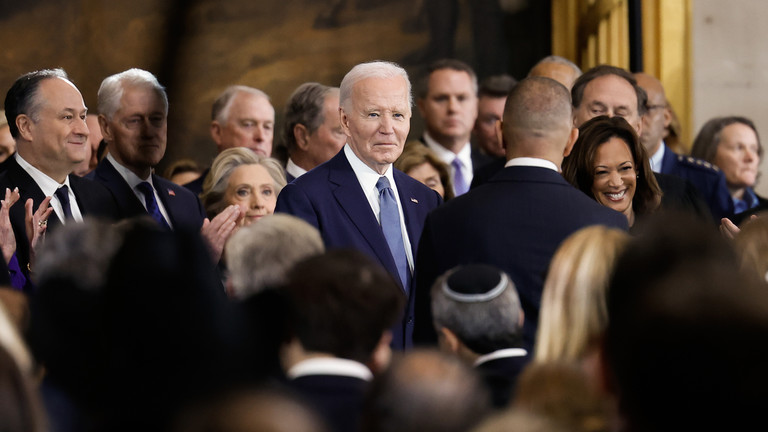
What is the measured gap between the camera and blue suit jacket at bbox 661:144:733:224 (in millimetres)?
6408

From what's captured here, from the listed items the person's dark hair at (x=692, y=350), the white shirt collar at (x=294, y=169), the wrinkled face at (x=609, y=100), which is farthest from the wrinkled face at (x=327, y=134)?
the person's dark hair at (x=692, y=350)

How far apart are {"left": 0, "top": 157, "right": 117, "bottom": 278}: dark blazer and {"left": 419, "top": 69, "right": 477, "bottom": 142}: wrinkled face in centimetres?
288

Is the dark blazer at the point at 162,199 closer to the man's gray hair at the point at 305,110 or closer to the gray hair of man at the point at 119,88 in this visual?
the gray hair of man at the point at 119,88

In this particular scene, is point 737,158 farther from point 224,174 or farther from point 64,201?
point 64,201

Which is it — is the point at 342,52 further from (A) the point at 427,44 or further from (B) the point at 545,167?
(B) the point at 545,167

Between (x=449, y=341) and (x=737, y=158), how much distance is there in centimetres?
485

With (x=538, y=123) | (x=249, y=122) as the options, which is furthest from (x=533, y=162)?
(x=249, y=122)

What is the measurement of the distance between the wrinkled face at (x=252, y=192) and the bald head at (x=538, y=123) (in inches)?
66.9

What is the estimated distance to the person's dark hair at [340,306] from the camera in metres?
2.77

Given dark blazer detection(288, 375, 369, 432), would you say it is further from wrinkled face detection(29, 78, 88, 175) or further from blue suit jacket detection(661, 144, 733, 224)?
blue suit jacket detection(661, 144, 733, 224)

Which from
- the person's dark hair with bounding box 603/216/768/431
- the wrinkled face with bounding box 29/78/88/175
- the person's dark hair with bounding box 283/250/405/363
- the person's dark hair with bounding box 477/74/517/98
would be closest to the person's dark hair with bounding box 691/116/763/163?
the person's dark hair with bounding box 477/74/517/98

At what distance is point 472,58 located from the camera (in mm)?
10797

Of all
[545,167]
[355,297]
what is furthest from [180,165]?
[355,297]

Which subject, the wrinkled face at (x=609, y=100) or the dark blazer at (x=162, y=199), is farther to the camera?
the wrinkled face at (x=609, y=100)
